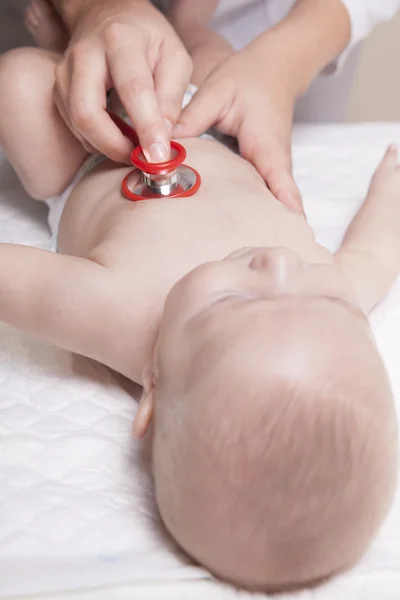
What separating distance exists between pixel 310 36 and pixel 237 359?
67 centimetres

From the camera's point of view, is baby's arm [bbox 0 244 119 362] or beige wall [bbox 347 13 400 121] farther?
beige wall [bbox 347 13 400 121]

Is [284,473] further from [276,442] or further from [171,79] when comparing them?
[171,79]

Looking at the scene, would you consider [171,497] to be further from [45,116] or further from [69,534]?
[45,116]

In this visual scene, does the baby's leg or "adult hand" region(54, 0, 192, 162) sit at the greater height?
"adult hand" region(54, 0, 192, 162)

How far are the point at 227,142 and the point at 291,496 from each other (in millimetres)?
564

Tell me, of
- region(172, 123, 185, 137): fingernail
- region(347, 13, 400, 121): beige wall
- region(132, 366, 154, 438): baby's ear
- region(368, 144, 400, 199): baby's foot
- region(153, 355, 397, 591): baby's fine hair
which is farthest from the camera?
region(347, 13, 400, 121): beige wall

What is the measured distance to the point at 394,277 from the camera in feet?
2.66

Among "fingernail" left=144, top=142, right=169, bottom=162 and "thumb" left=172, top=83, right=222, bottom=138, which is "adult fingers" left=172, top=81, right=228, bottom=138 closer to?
"thumb" left=172, top=83, right=222, bottom=138

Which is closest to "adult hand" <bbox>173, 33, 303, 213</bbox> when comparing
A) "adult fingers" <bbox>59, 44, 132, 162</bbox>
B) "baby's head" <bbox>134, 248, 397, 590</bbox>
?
"adult fingers" <bbox>59, 44, 132, 162</bbox>

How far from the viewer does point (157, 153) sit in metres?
0.69

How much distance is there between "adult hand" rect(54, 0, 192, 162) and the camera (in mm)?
699

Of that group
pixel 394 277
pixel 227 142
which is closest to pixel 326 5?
pixel 227 142

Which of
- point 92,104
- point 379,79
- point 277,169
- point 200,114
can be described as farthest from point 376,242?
point 379,79

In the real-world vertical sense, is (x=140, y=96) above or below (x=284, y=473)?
above
